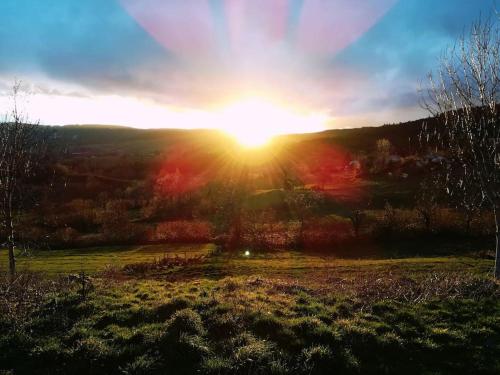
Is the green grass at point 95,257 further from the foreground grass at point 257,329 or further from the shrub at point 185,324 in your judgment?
the shrub at point 185,324

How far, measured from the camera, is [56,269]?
2850 cm

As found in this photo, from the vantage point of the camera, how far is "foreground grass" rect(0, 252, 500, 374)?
9.79 meters

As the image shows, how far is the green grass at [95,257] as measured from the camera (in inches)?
1161

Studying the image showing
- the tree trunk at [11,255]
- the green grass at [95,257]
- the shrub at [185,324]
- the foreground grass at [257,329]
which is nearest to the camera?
the foreground grass at [257,329]

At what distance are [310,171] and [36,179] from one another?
56.1 metres

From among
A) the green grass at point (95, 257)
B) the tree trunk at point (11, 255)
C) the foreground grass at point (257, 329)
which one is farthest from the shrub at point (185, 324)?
the green grass at point (95, 257)

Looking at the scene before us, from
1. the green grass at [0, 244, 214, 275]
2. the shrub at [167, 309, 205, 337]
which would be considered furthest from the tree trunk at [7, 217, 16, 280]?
the shrub at [167, 309, 205, 337]

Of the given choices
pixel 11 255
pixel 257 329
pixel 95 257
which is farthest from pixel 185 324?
pixel 95 257

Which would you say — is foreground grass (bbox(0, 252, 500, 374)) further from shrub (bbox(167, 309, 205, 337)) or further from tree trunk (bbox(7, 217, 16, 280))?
tree trunk (bbox(7, 217, 16, 280))

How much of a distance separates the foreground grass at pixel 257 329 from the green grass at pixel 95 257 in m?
14.0

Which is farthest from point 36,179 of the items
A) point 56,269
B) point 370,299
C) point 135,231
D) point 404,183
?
point 370,299

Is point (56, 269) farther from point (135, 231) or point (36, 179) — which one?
point (36, 179)

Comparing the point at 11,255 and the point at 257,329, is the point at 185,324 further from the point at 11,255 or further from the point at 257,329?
the point at 11,255

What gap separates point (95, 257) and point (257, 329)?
26.8 m
